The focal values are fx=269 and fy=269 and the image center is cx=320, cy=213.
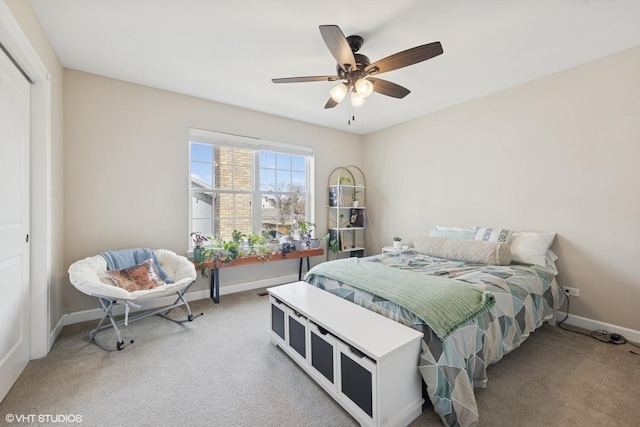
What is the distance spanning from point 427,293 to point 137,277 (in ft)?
8.45

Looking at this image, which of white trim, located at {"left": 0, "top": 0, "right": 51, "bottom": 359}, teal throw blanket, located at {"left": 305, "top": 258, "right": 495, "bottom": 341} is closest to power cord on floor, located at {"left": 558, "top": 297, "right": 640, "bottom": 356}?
teal throw blanket, located at {"left": 305, "top": 258, "right": 495, "bottom": 341}

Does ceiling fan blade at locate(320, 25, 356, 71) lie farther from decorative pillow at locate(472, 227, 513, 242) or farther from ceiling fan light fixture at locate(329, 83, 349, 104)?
decorative pillow at locate(472, 227, 513, 242)

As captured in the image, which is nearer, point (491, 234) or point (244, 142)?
point (491, 234)

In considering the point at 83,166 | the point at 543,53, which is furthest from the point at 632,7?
the point at 83,166

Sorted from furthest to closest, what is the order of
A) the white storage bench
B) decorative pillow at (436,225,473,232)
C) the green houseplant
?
1. the green houseplant
2. decorative pillow at (436,225,473,232)
3. the white storage bench

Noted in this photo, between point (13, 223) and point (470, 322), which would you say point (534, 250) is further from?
point (13, 223)

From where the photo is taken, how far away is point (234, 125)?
3.65 m

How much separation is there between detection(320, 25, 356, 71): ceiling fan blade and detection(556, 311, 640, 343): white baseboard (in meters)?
3.18

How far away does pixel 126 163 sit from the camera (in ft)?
9.68

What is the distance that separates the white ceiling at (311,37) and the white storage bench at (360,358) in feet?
6.86

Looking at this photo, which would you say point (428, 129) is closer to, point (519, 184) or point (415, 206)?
point (415, 206)

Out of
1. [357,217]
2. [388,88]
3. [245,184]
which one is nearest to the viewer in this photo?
[388,88]

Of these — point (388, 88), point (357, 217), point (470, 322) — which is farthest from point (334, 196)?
point (470, 322)

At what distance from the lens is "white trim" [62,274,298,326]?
8.95 ft
